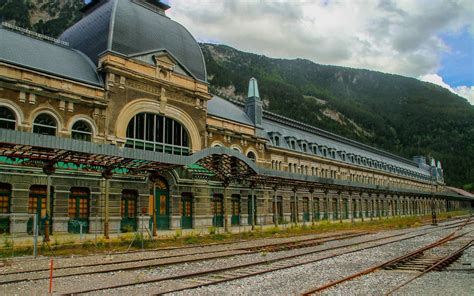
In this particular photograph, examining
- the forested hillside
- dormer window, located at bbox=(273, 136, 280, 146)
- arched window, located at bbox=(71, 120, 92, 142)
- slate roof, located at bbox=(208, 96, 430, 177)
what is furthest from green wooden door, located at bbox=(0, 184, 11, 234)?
the forested hillside

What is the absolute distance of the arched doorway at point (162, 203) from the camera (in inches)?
1275

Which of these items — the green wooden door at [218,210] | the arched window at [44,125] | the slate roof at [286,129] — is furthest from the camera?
the slate roof at [286,129]

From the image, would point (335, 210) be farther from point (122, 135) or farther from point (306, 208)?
point (122, 135)

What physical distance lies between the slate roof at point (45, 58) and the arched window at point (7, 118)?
292 cm

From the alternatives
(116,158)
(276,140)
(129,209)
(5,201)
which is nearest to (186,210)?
(129,209)

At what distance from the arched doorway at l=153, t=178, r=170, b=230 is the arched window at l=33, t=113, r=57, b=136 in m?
9.09

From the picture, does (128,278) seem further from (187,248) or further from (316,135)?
(316,135)

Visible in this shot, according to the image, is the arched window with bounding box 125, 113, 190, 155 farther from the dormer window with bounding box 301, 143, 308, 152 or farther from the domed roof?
the dormer window with bounding box 301, 143, 308, 152

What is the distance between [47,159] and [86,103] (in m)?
8.28

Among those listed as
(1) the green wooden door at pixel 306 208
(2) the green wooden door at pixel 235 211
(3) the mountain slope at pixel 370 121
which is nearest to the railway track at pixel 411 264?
(2) the green wooden door at pixel 235 211

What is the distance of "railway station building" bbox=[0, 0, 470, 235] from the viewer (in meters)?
23.9

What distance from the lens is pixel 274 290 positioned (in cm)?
1070

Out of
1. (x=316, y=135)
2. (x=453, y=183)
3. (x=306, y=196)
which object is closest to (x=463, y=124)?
(x=453, y=183)

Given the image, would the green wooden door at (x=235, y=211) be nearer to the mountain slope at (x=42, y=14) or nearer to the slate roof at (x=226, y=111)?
the slate roof at (x=226, y=111)
